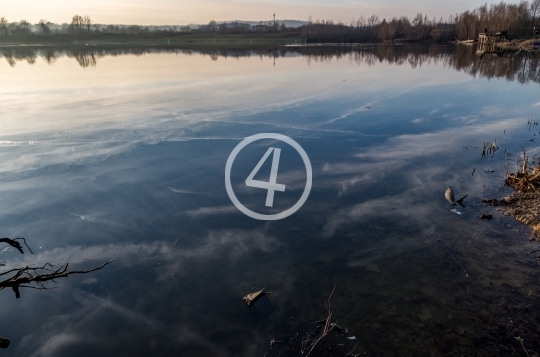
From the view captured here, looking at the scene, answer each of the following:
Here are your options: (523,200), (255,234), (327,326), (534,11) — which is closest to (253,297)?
(327,326)

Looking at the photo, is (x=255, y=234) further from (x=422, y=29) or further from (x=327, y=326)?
(x=422, y=29)

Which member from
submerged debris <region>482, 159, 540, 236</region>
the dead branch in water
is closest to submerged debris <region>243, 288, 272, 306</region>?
the dead branch in water

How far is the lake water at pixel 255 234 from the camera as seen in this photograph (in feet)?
12.9

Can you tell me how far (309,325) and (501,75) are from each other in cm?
2516

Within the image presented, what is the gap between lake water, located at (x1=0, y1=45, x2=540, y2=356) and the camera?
394 cm

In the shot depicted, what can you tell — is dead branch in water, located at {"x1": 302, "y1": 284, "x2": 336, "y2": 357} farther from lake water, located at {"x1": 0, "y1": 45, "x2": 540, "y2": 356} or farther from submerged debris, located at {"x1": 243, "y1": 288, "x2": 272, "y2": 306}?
submerged debris, located at {"x1": 243, "y1": 288, "x2": 272, "y2": 306}

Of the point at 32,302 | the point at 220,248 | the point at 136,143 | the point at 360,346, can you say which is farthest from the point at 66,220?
the point at 360,346

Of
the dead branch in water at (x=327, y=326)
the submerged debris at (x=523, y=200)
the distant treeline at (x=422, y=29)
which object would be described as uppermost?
the distant treeline at (x=422, y=29)

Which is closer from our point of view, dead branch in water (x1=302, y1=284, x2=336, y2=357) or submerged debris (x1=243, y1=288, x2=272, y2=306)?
dead branch in water (x1=302, y1=284, x2=336, y2=357)

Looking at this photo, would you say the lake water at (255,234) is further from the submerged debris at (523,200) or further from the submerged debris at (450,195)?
the submerged debris at (523,200)

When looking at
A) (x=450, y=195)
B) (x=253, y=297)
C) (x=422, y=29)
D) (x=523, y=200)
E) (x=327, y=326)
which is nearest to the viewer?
(x=327, y=326)

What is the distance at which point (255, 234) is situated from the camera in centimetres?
573

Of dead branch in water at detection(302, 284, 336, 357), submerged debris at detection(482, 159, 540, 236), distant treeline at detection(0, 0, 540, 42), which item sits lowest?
dead branch in water at detection(302, 284, 336, 357)

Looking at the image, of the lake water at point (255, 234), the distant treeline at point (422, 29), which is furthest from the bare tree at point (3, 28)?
the lake water at point (255, 234)
